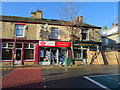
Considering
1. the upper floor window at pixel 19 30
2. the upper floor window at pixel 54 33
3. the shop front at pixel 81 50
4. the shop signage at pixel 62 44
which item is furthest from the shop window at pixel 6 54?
the shop front at pixel 81 50

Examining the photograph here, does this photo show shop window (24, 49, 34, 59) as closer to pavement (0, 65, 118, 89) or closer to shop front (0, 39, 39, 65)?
shop front (0, 39, 39, 65)

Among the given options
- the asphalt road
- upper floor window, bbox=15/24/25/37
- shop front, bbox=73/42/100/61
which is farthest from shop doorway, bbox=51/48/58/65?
the asphalt road

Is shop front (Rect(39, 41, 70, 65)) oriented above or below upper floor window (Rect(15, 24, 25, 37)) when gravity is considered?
below

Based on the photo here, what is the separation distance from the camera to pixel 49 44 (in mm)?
16391

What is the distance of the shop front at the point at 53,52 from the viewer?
53.7 ft

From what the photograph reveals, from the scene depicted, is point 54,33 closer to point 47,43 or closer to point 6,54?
point 47,43

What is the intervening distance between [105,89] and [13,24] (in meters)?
14.3

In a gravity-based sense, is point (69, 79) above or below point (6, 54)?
below

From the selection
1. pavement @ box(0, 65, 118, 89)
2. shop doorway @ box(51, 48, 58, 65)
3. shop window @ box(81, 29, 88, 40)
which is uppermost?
shop window @ box(81, 29, 88, 40)

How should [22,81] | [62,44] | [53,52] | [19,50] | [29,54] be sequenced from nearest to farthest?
[22,81]
[19,50]
[29,54]
[62,44]
[53,52]

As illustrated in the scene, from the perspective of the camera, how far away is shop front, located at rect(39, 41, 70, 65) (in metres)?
16.4

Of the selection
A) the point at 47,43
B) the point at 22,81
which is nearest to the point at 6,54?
the point at 47,43

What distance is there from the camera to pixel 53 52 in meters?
17.0

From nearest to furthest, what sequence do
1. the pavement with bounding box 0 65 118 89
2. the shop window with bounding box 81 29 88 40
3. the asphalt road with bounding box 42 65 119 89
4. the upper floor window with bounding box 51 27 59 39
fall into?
1. the asphalt road with bounding box 42 65 119 89
2. the pavement with bounding box 0 65 118 89
3. the upper floor window with bounding box 51 27 59 39
4. the shop window with bounding box 81 29 88 40
